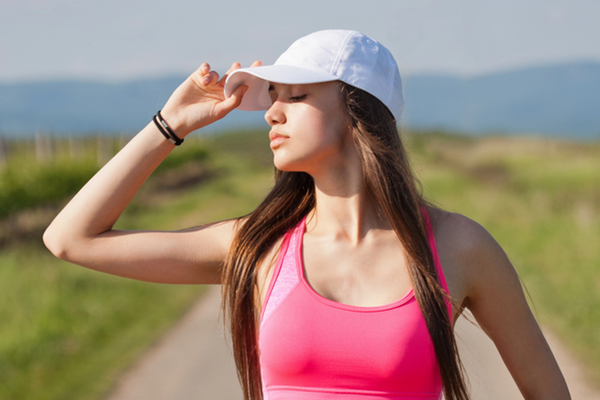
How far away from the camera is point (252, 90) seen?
2.03m

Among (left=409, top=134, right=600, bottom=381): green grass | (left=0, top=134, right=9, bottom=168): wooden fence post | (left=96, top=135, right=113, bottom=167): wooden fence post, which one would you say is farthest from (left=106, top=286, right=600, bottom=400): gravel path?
(left=96, top=135, right=113, bottom=167): wooden fence post

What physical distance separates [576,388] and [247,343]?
10.7 feet

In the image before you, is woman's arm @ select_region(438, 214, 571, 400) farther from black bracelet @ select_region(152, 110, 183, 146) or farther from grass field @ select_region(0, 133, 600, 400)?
black bracelet @ select_region(152, 110, 183, 146)

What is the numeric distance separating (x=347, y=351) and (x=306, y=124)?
2.19 feet

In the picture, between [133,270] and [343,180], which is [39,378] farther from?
[343,180]

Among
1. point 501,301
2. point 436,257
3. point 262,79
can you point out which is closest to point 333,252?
point 436,257

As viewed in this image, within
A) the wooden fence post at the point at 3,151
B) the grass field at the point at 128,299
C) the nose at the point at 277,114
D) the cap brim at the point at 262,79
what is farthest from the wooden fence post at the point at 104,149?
the nose at the point at 277,114

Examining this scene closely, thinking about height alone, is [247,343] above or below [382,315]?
below

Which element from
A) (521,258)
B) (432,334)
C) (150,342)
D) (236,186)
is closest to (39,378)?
(150,342)

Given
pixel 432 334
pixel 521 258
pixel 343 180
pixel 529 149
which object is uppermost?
pixel 343 180

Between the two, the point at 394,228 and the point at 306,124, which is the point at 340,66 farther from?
the point at 394,228

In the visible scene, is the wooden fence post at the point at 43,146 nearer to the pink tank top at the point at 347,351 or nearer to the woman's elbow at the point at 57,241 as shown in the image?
the woman's elbow at the point at 57,241

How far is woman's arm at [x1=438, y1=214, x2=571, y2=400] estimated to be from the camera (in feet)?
Answer: 5.86

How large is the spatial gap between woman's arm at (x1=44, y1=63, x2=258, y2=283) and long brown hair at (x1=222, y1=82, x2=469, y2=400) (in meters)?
0.13
